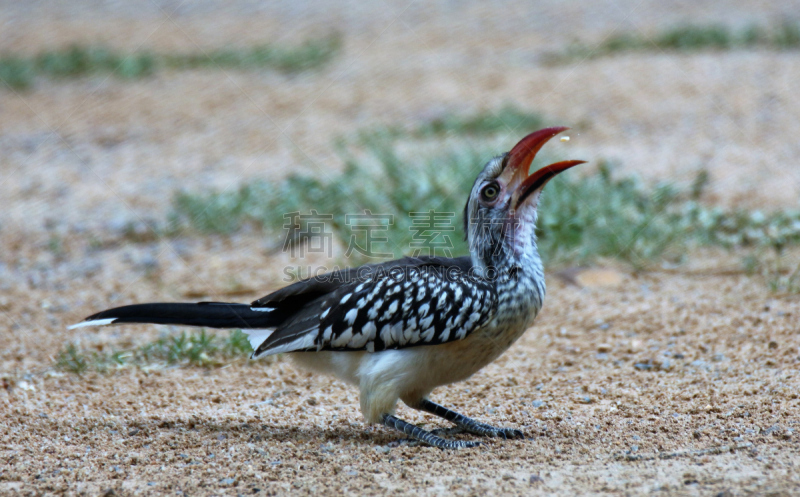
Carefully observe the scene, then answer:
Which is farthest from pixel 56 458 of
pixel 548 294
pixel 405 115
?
pixel 405 115

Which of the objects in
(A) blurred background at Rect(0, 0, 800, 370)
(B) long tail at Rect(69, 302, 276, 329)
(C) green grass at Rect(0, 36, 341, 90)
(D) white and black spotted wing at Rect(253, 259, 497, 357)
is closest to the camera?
(D) white and black spotted wing at Rect(253, 259, 497, 357)

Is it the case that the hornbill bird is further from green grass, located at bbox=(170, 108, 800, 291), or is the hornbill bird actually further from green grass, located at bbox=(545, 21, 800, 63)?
green grass, located at bbox=(545, 21, 800, 63)

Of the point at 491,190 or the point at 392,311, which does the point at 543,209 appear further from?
the point at 392,311

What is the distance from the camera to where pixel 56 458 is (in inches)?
138

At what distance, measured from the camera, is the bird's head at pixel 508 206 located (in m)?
3.89

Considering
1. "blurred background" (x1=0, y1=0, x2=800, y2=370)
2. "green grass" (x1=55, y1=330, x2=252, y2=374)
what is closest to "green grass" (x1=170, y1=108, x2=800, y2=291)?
"blurred background" (x1=0, y1=0, x2=800, y2=370)

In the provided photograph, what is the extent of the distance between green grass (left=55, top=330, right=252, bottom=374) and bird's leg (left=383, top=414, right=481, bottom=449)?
147 centimetres

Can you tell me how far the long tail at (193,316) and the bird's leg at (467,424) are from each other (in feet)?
2.75

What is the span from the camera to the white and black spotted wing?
3.62m

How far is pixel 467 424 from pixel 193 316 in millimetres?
1380

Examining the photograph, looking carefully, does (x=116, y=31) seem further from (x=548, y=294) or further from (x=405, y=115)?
(x=548, y=294)

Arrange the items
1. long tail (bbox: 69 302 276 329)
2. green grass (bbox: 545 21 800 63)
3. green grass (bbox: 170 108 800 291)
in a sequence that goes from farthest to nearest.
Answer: green grass (bbox: 545 21 800 63) → green grass (bbox: 170 108 800 291) → long tail (bbox: 69 302 276 329)

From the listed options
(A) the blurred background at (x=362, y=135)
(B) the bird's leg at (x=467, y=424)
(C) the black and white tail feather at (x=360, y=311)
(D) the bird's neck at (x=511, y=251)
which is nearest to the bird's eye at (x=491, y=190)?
(D) the bird's neck at (x=511, y=251)

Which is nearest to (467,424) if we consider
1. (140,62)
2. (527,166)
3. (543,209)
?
(527,166)
